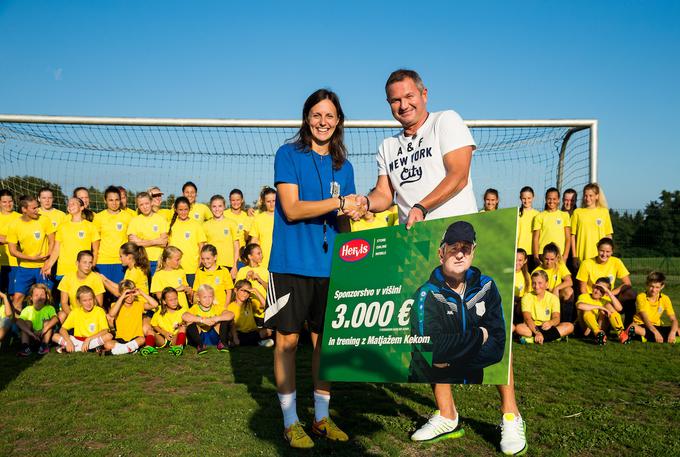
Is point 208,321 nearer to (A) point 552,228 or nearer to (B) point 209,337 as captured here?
(B) point 209,337

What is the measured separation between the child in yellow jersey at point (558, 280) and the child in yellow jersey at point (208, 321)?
180 inches

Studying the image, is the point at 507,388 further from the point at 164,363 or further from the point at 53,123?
the point at 53,123

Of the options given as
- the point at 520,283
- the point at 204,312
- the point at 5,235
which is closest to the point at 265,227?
the point at 204,312

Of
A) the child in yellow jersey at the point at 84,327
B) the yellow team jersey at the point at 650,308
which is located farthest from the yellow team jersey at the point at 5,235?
the yellow team jersey at the point at 650,308

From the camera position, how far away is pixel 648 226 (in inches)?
Answer: 775

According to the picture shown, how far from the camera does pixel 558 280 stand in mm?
8656

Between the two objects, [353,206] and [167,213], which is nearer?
[353,206]

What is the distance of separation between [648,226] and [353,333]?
1947 centimetres

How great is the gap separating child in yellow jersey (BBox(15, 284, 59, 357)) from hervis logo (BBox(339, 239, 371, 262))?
5.27 meters

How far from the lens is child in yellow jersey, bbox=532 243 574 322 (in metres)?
8.59

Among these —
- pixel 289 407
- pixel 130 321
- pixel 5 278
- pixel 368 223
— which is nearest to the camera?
pixel 289 407

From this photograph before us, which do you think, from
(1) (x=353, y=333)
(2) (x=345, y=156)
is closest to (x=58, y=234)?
(2) (x=345, y=156)

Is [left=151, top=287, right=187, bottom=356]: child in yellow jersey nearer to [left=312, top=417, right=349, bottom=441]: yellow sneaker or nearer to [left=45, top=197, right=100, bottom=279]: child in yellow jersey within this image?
[left=45, top=197, right=100, bottom=279]: child in yellow jersey

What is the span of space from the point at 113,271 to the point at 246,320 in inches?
95.5
